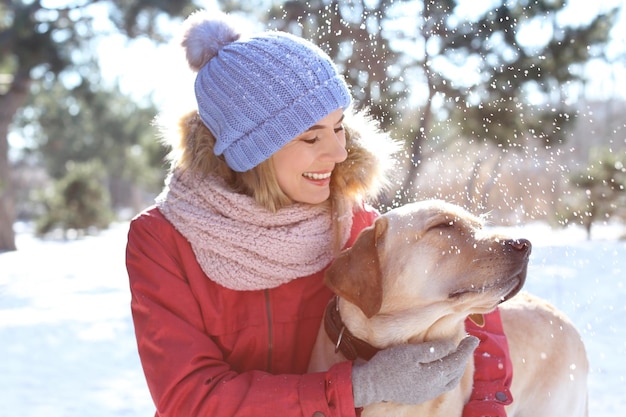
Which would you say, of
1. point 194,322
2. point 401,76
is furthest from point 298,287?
point 401,76

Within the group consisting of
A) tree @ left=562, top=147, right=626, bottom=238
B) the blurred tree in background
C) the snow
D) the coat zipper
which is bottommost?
the blurred tree in background

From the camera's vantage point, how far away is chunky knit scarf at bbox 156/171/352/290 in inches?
91.6

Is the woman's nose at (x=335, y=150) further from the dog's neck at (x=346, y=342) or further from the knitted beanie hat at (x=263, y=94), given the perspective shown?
the dog's neck at (x=346, y=342)

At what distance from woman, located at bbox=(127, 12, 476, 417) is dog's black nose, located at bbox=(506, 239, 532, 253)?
0.36 m

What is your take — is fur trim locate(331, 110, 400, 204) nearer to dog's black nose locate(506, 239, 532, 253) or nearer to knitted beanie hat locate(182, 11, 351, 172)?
knitted beanie hat locate(182, 11, 351, 172)

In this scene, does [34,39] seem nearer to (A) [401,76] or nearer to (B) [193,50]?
(A) [401,76]

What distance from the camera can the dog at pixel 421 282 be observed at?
2.01m

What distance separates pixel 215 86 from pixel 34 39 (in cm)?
1273

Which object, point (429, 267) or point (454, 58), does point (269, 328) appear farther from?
point (454, 58)

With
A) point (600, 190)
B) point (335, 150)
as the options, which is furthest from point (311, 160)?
point (600, 190)

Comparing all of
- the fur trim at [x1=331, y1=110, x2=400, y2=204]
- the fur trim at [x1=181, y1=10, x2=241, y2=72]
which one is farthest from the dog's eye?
the fur trim at [x1=181, y1=10, x2=241, y2=72]

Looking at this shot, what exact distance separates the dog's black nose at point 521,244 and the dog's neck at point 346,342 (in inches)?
22.1

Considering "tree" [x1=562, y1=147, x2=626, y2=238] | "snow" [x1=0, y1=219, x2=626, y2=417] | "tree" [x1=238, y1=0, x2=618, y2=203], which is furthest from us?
"tree" [x1=562, y1=147, x2=626, y2=238]

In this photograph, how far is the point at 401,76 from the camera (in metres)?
7.18
